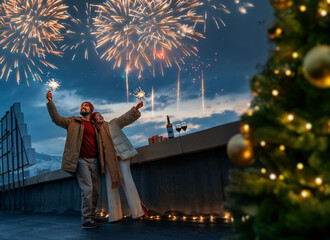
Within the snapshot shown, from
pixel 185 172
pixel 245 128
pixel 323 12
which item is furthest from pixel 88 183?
pixel 323 12

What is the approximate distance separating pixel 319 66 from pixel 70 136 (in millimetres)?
3724

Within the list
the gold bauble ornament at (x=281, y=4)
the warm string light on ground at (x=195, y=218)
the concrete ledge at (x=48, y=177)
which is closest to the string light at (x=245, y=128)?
the gold bauble ornament at (x=281, y=4)

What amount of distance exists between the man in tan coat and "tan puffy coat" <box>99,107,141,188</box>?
16 centimetres

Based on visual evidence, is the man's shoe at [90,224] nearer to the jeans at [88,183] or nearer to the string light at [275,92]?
the jeans at [88,183]

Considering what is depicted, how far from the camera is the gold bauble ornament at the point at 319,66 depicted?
1.05 m

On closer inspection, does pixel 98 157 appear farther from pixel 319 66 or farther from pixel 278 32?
pixel 319 66

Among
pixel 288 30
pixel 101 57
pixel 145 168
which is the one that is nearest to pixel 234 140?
pixel 288 30

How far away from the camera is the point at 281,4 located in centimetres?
132

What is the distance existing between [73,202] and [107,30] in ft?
12.9

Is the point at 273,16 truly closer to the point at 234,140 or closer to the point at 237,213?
the point at 234,140

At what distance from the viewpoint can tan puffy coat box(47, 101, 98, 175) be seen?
414 cm

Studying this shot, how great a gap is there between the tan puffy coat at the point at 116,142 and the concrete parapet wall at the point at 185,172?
1.34 feet

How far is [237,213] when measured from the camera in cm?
140

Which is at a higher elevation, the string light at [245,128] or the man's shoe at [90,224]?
the string light at [245,128]
